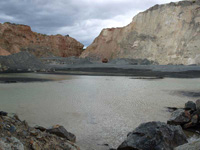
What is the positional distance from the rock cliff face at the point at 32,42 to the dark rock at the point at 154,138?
55.2m

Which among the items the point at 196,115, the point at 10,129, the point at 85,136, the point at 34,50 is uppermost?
the point at 34,50

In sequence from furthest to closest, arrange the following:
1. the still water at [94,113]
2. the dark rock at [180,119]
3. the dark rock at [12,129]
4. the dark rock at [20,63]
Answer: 1. the dark rock at [20,63]
2. the dark rock at [180,119]
3. the still water at [94,113]
4. the dark rock at [12,129]

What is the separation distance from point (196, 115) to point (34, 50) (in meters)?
59.8

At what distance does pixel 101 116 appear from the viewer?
580 centimetres

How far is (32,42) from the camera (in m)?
62.0

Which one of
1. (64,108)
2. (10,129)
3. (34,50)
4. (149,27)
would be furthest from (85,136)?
(34,50)

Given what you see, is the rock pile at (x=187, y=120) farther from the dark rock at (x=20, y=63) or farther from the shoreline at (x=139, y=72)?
the dark rock at (x=20, y=63)

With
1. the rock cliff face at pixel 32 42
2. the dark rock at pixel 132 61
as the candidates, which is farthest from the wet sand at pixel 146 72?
the rock cliff face at pixel 32 42

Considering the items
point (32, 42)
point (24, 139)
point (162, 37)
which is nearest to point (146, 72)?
point (24, 139)

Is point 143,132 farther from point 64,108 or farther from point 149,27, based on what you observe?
point 149,27

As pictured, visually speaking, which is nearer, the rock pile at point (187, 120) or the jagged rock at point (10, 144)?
the jagged rock at point (10, 144)

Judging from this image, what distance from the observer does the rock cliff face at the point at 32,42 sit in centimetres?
5706

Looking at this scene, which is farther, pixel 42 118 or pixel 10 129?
pixel 42 118

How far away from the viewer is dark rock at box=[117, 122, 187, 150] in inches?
135
